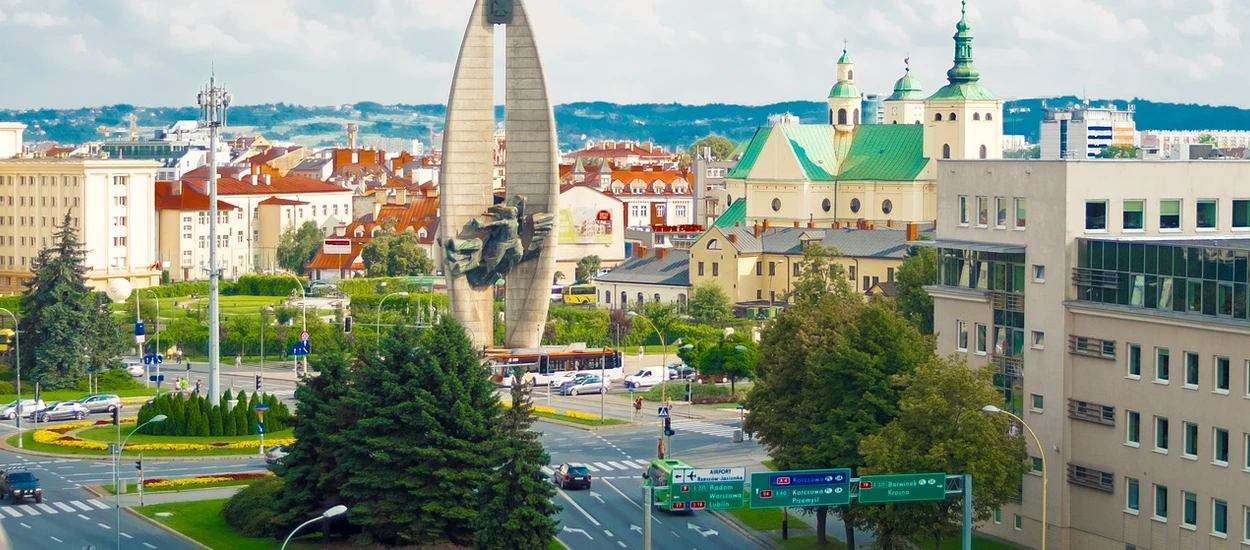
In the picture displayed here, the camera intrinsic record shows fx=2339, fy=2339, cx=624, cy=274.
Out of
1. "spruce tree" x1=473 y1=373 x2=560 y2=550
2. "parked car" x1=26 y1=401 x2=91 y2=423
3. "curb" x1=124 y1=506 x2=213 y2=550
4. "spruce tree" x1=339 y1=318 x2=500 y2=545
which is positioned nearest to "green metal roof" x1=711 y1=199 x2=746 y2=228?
"parked car" x1=26 y1=401 x2=91 y2=423

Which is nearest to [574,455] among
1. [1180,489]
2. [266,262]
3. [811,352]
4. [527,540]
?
[811,352]

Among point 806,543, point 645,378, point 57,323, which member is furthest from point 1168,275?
point 57,323

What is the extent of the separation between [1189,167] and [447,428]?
68.8 feet

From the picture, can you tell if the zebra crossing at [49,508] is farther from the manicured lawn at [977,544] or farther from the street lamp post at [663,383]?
the manicured lawn at [977,544]

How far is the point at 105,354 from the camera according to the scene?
9975cm

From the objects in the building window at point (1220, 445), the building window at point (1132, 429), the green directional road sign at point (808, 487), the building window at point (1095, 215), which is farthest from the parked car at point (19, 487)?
the building window at point (1220, 445)

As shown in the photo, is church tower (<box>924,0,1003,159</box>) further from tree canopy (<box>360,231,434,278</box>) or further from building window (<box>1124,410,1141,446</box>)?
building window (<box>1124,410,1141,446</box>)

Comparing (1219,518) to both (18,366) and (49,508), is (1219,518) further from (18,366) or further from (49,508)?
(18,366)

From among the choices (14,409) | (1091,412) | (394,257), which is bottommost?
(14,409)

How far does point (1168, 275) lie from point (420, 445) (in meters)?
19.6

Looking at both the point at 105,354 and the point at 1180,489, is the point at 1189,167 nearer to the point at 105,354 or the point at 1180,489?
the point at 1180,489

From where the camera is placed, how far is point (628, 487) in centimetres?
7181

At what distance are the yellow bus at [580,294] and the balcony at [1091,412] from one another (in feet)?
283

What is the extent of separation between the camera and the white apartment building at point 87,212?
15725 centimetres
